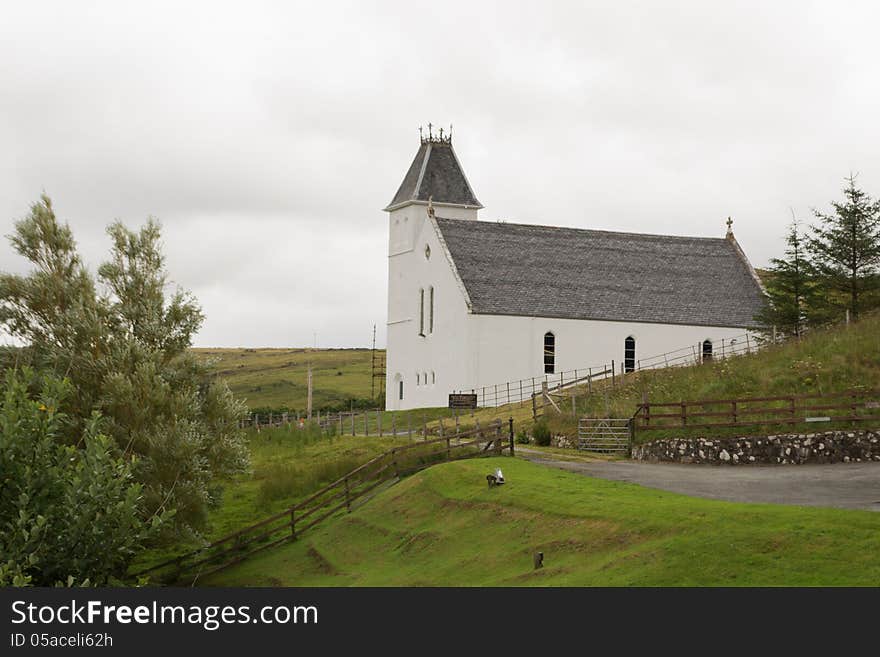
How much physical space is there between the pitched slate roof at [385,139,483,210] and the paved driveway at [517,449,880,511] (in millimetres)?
41154

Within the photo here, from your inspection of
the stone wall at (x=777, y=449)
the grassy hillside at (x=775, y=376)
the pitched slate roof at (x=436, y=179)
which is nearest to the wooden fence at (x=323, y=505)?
the stone wall at (x=777, y=449)

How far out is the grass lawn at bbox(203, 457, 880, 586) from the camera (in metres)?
22.5

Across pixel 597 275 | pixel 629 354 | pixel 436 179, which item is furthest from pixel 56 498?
pixel 436 179

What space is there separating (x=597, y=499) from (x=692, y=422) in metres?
14.3

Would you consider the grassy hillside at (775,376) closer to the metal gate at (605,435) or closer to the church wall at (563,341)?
the metal gate at (605,435)

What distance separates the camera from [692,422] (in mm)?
44312

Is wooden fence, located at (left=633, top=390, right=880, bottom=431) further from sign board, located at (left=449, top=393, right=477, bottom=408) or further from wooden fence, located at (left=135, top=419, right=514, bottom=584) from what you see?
sign board, located at (left=449, top=393, right=477, bottom=408)

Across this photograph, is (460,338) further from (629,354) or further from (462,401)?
(629,354)

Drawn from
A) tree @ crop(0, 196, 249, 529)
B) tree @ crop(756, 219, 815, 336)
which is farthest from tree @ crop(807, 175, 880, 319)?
tree @ crop(0, 196, 249, 529)

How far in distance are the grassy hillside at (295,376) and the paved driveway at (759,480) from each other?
6248cm

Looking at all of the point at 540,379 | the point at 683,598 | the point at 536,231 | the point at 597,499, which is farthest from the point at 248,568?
the point at 536,231

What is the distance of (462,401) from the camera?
225 ft

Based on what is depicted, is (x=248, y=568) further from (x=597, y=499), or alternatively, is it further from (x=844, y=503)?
(x=844, y=503)

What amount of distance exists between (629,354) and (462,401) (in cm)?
1239
